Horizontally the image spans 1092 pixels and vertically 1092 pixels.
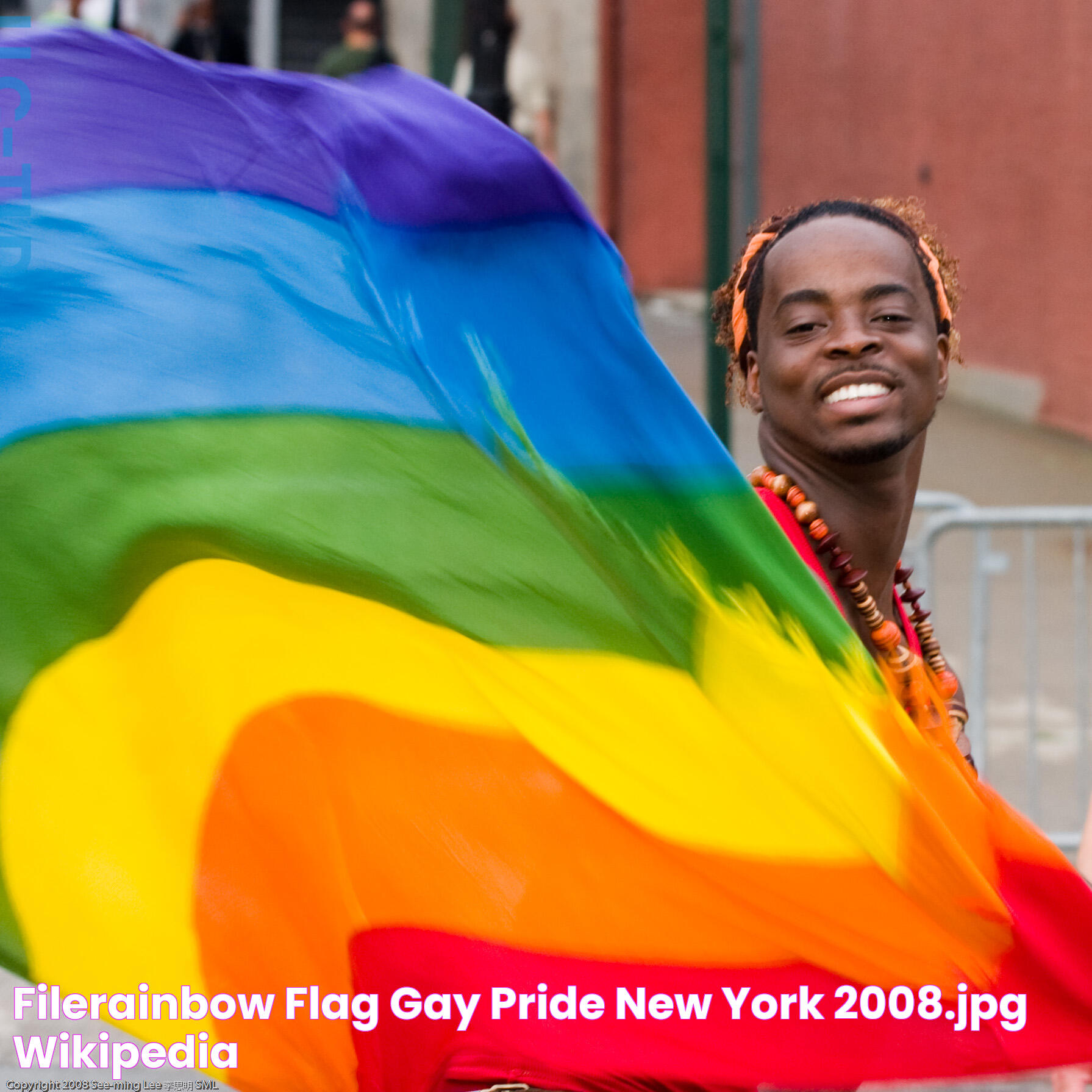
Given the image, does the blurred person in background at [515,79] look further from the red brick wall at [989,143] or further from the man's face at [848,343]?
the red brick wall at [989,143]

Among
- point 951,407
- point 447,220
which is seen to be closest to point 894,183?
point 951,407

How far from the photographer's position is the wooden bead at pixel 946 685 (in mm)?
2281

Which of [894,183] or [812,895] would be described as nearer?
[812,895]

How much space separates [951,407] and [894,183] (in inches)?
103

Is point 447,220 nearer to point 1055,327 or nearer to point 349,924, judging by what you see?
point 349,924

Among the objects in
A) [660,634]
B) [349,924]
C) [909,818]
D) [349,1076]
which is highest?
[660,634]

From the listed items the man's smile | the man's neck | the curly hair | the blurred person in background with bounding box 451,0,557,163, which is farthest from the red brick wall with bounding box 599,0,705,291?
the man's smile

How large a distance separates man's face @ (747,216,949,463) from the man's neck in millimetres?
25

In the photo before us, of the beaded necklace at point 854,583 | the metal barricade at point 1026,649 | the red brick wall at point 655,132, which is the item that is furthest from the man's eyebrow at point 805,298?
the red brick wall at point 655,132

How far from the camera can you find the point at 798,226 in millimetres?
2080

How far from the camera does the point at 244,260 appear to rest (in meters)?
1.93

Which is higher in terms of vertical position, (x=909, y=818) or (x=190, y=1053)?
(x=909, y=818)

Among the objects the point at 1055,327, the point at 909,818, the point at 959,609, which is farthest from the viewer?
the point at 1055,327

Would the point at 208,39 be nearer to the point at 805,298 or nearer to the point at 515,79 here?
the point at 515,79
